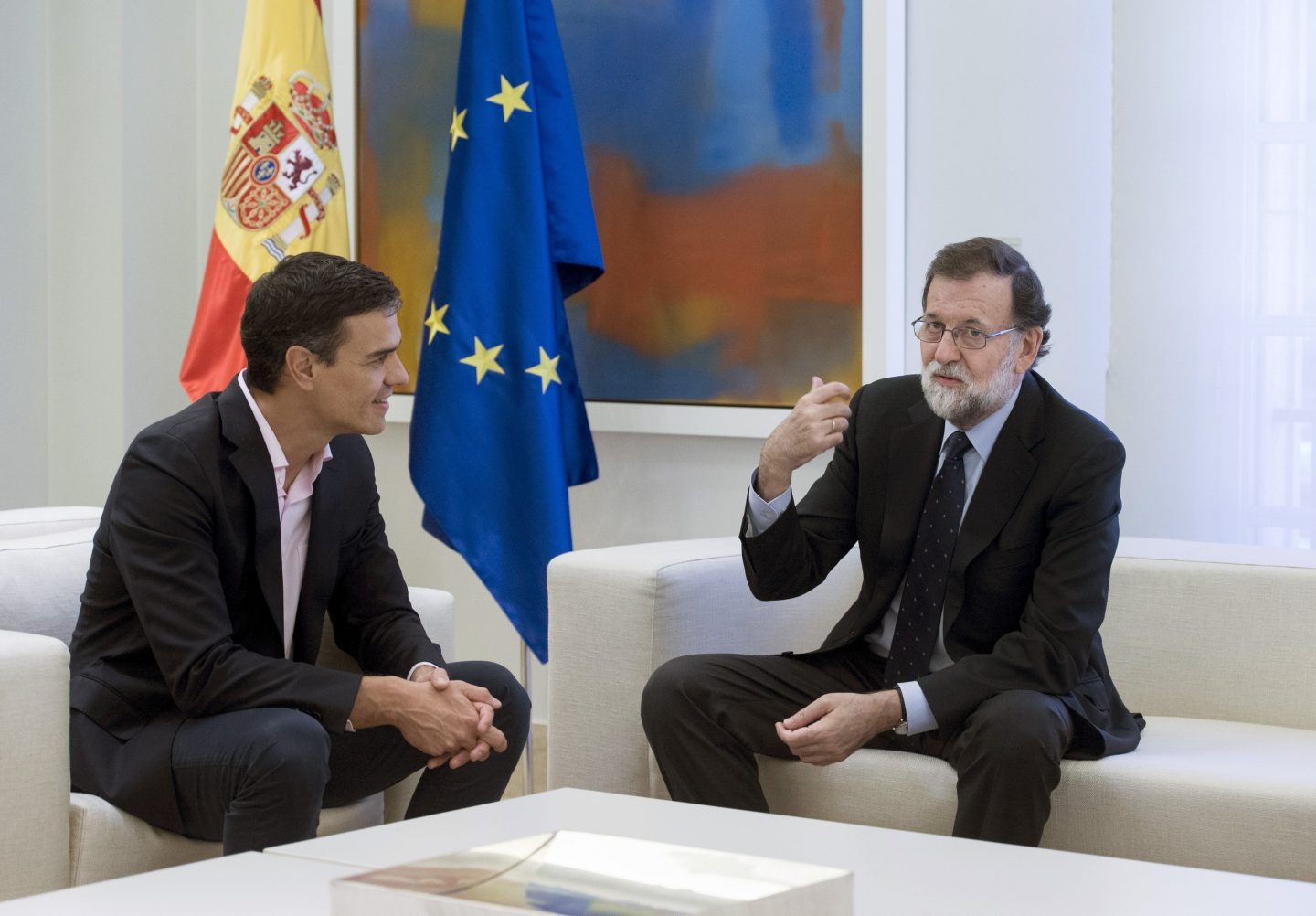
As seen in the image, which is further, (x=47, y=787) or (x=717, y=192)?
(x=717, y=192)

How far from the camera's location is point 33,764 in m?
1.98

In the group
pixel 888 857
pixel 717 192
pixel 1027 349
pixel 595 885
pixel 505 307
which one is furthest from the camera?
pixel 717 192

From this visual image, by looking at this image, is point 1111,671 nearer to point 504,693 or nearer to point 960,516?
point 960,516

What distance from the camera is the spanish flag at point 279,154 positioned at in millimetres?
3990

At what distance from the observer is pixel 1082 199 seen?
334 cm

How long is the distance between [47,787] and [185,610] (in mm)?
311

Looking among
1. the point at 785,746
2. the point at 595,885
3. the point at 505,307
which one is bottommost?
the point at 785,746

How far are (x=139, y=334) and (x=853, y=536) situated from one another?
2.74 metres

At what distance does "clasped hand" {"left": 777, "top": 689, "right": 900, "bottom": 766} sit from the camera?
7.52 feet

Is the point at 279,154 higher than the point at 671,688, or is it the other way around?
the point at 279,154

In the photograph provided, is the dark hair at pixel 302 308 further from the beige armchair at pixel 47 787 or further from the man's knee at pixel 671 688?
the man's knee at pixel 671 688

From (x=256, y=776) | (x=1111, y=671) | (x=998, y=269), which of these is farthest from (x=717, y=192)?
(x=256, y=776)

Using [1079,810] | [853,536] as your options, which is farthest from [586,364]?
[1079,810]

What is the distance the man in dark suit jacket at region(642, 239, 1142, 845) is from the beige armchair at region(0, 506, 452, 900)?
2.00ft
